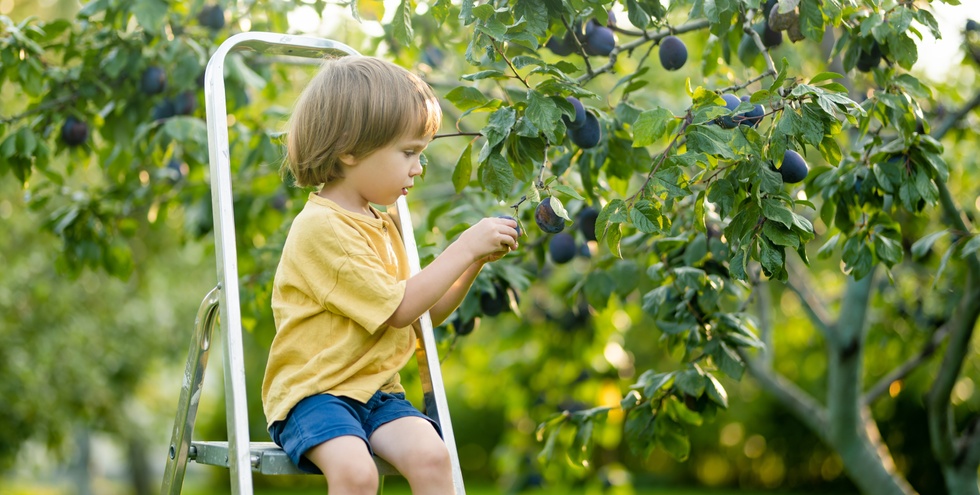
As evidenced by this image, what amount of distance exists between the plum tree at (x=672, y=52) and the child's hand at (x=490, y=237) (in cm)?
111

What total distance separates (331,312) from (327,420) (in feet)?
0.79

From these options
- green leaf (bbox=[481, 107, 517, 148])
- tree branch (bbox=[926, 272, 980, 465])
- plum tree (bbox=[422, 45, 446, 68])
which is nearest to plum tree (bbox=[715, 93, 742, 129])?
green leaf (bbox=[481, 107, 517, 148])

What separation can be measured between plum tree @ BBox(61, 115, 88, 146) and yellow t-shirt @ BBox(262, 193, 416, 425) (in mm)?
1961

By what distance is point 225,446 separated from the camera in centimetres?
205

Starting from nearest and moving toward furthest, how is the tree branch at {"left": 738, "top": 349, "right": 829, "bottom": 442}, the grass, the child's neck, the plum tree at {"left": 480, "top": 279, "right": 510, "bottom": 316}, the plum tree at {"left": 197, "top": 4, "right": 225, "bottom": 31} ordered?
the child's neck < the plum tree at {"left": 480, "top": 279, "right": 510, "bottom": 316} < the plum tree at {"left": 197, "top": 4, "right": 225, "bottom": 31} < the tree branch at {"left": 738, "top": 349, "right": 829, "bottom": 442} < the grass

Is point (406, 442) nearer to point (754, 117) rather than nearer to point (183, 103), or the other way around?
point (754, 117)

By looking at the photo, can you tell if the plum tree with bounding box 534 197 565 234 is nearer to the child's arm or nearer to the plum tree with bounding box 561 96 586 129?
the child's arm

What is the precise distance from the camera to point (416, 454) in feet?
6.28

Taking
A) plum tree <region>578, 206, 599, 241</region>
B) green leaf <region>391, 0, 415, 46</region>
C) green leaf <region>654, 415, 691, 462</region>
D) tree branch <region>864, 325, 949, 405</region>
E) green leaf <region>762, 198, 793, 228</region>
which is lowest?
tree branch <region>864, 325, 949, 405</region>

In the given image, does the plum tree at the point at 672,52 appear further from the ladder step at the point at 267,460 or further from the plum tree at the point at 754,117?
the ladder step at the point at 267,460

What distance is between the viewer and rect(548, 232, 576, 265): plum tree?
10.4ft

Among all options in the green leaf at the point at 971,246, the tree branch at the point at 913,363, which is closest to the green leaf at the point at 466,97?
the green leaf at the point at 971,246

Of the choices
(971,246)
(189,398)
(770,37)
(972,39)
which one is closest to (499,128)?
(189,398)

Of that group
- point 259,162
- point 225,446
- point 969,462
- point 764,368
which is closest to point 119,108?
point 259,162
